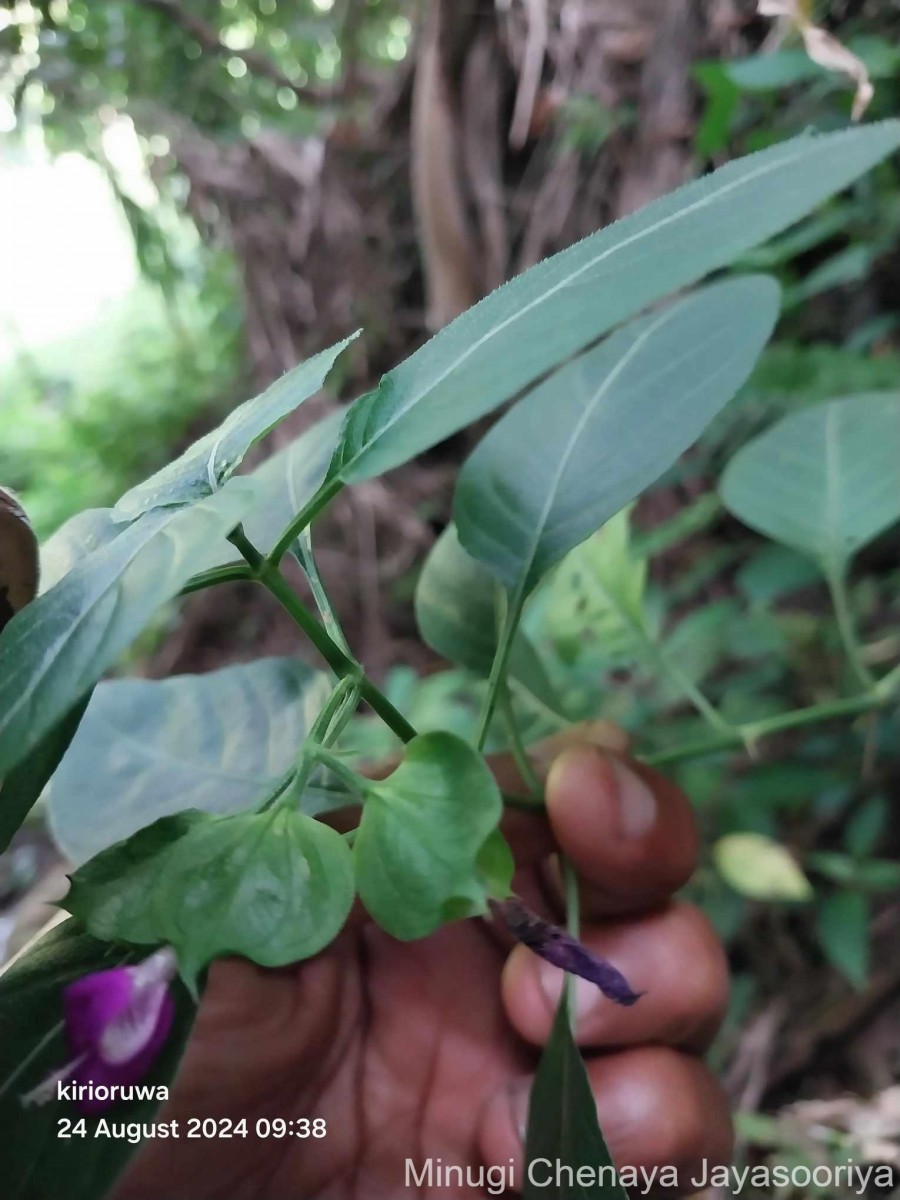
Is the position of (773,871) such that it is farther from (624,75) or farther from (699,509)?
(624,75)

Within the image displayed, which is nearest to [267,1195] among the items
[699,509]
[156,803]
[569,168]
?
[156,803]

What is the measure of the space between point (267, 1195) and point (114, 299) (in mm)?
3356

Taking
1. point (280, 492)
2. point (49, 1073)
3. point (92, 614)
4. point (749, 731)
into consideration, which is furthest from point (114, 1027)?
point (749, 731)

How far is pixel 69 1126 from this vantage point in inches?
10.9

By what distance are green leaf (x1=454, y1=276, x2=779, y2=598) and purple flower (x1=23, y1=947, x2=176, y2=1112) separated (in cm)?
22

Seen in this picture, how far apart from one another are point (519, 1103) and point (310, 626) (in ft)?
1.15

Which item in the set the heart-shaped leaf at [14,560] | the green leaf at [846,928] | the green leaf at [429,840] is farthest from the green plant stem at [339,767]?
the green leaf at [846,928]

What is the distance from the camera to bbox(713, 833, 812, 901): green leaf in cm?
67

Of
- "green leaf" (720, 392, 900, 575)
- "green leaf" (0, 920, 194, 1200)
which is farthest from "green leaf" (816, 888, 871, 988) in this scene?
"green leaf" (0, 920, 194, 1200)

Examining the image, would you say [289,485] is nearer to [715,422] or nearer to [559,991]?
[559,991]

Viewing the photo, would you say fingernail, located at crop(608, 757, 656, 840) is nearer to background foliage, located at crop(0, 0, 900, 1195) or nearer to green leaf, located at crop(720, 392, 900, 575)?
background foliage, located at crop(0, 0, 900, 1195)

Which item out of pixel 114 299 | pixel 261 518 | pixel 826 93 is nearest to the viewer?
pixel 261 518

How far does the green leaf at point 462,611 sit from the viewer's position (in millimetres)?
458

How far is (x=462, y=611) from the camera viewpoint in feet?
1.52
